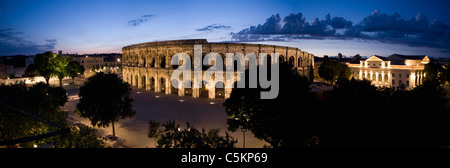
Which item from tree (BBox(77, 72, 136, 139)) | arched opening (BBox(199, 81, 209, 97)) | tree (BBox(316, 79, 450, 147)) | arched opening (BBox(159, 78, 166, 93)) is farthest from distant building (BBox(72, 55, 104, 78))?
tree (BBox(316, 79, 450, 147))

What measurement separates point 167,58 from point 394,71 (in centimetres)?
4295

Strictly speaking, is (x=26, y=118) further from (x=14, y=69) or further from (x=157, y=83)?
(x=14, y=69)

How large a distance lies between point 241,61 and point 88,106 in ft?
69.3

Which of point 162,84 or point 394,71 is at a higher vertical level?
point 394,71

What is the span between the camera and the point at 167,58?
34281 mm

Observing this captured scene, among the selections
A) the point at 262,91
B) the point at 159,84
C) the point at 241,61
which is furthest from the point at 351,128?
the point at 159,84

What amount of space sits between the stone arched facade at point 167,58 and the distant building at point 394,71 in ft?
39.4

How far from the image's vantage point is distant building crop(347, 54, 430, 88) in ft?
135

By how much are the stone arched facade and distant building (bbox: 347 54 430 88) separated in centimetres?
1201

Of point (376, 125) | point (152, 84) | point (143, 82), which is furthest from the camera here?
point (143, 82)

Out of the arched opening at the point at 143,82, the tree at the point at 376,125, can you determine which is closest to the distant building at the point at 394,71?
the tree at the point at 376,125

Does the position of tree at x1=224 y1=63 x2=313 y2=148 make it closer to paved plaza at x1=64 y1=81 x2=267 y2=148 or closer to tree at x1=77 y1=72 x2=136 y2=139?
paved plaza at x1=64 y1=81 x2=267 y2=148

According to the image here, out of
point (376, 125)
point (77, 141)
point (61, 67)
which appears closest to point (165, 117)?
point (77, 141)
